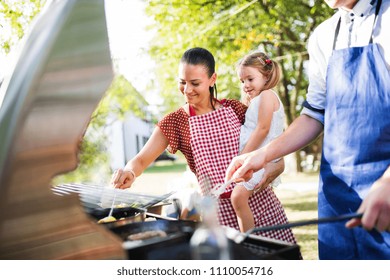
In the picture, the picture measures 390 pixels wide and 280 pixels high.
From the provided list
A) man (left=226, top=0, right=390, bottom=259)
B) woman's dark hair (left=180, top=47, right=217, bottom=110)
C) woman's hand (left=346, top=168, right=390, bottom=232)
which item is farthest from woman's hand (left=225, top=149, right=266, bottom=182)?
woman's dark hair (left=180, top=47, right=217, bottom=110)

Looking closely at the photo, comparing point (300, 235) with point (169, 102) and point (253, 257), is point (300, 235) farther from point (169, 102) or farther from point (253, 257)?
point (169, 102)

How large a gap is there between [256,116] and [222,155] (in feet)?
0.89

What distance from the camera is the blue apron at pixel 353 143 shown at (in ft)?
4.14

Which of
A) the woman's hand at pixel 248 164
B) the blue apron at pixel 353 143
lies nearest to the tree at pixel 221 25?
the blue apron at pixel 353 143

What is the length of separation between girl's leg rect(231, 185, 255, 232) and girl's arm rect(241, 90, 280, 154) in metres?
0.19

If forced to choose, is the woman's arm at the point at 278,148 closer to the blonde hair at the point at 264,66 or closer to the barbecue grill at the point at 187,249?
the barbecue grill at the point at 187,249

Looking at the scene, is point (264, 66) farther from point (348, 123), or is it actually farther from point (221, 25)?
point (221, 25)

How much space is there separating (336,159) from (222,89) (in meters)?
8.81

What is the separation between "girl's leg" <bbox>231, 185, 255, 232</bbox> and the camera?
1.83 metres

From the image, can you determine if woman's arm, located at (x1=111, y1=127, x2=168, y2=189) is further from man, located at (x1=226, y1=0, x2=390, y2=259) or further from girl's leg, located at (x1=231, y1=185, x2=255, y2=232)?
man, located at (x1=226, y1=0, x2=390, y2=259)

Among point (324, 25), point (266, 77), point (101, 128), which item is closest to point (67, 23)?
point (324, 25)

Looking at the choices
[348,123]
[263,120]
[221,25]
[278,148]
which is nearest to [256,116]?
[263,120]

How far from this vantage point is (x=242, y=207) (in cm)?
185
